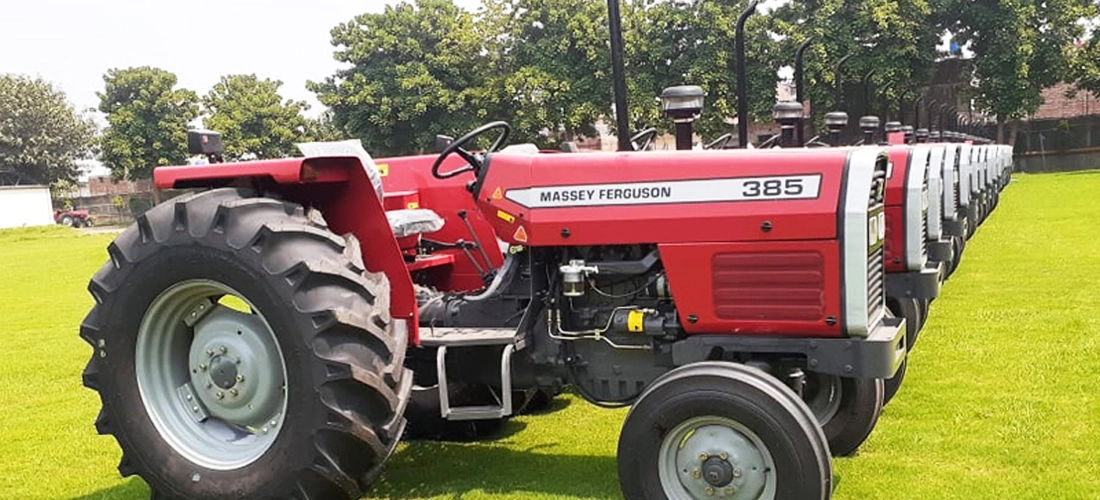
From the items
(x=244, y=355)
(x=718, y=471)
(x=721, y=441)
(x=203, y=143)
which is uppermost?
(x=203, y=143)

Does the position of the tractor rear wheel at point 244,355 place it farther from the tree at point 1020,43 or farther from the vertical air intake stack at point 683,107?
the tree at point 1020,43

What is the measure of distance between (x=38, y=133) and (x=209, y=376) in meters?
61.5

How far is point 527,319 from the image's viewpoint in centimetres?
405

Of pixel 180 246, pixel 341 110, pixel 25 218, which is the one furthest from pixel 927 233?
pixel 25 218

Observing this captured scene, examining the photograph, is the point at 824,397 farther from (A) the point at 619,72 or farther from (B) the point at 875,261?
(A) the point at 619,72

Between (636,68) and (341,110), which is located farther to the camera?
(341,110)

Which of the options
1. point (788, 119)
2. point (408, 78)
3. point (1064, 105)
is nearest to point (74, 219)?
point (408, 78)

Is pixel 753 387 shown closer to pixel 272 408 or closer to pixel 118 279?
pixel 272 408

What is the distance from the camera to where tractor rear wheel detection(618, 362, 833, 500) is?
3.20m

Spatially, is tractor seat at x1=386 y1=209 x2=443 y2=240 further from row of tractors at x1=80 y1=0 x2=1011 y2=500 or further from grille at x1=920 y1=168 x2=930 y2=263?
grille at x1=920 y1=168 x2=930 y2=263

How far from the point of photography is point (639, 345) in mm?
3904

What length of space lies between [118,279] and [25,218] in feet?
174

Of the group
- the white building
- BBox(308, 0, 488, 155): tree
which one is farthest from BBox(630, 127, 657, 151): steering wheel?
the white building

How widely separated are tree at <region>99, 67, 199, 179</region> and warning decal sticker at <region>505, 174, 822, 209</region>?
47.1m
